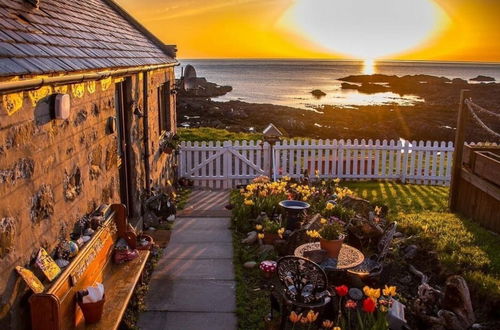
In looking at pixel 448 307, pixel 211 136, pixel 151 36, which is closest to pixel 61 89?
pixel 448 307

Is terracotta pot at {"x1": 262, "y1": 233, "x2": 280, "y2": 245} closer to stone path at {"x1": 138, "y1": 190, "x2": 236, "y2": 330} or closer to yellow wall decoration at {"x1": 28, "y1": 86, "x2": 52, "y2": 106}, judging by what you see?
stone path at {"x1": 138, "y1": 190, "x2": 236, "y2": 330}

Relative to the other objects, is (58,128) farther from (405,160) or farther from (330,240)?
(405,160)

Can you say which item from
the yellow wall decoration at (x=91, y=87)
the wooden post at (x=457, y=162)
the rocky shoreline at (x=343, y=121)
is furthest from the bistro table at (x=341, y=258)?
the rocky shoreline at (x=343, y=121)

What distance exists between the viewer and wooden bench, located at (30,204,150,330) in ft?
11.6

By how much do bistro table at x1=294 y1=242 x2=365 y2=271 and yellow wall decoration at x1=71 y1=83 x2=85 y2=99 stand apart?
3483 mm

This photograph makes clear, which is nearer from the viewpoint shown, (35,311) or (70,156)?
(35,311)

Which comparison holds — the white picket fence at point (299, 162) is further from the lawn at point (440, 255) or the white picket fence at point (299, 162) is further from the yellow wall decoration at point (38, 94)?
the yellow wall decoration at point (38, 94)

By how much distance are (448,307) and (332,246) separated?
160 centimetres

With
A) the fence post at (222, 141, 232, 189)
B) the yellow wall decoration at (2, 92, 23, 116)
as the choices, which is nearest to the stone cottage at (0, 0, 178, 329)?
the yellow wall decoration at (2, 92, 23, 116)

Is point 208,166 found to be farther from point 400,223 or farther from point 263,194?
point 400,223

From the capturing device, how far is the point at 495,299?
5.38 meters

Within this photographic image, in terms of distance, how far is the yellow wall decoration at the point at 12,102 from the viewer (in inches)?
130

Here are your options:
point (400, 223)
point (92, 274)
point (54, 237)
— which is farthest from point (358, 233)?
point (54, 237)

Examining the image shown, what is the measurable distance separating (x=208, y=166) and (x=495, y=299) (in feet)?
29.0
